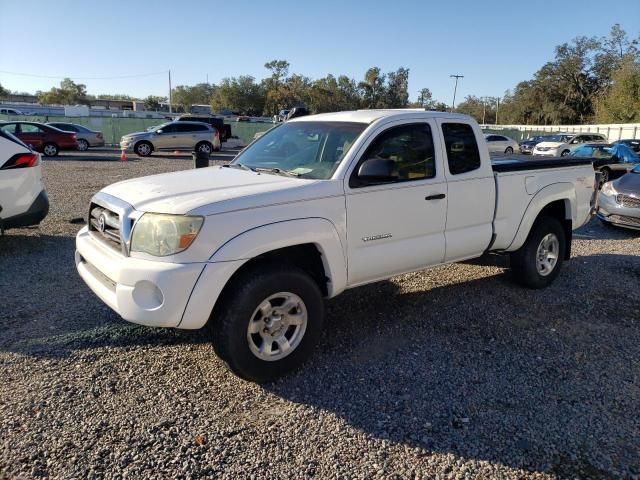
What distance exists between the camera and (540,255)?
Result: 5.54m

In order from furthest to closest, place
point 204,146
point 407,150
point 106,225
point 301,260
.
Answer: point 204,146 < point 407,150 < point 301,260 < point 106,225

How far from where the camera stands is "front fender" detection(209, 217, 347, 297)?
316 cm

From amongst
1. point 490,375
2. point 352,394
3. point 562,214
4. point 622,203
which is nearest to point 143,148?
point 622,203

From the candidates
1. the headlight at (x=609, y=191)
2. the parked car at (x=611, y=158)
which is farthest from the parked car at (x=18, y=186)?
the parked car at (x=611, y=158)

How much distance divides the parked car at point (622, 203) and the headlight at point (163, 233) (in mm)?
8281

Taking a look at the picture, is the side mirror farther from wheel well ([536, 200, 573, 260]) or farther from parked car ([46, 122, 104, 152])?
parked car ([46, 122, 104, 152])

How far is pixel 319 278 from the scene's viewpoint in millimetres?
3816

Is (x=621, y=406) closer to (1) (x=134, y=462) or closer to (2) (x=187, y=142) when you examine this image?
(1) (x=134, y=462)

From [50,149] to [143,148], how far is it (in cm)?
387

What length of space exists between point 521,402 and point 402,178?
1.87 metres

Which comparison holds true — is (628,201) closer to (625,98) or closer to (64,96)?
(625,98)

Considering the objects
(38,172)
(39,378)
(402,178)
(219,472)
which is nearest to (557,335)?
(402,178)

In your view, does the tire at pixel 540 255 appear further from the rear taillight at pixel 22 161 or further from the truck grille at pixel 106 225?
the rear taillight at pixel 22 161

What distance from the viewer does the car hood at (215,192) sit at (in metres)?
3.18
